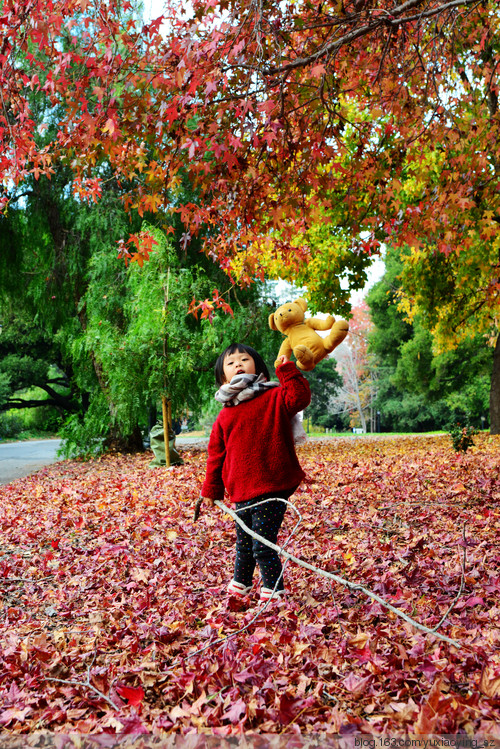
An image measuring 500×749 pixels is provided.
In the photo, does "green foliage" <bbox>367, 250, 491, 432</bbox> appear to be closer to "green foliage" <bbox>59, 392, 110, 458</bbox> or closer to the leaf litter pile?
"green foliage" <bbox>59, 392, 110, 458</bbox>

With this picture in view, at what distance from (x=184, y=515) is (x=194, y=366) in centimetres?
437

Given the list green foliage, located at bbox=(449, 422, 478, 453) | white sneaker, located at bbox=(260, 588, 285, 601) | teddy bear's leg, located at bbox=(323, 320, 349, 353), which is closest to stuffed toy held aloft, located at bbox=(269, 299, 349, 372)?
teddy bear's leg, located at bbox=(323, 320, 349, 353)

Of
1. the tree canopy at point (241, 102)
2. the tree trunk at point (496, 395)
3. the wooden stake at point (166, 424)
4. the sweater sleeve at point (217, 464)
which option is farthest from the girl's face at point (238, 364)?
the tree trunk at point (496, 395)

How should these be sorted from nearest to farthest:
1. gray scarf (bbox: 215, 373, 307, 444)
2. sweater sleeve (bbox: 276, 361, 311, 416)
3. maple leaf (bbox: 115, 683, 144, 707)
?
1. maple leaf (bbox: 115, 683, 144, 707)
2. sweater sleeve (bbox: 276, 361, 311, 416)
3. gray scarf (bbox: 215, 373, 307, 444)

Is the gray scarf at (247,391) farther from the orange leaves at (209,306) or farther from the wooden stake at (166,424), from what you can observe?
the wooden stake at (166,424)

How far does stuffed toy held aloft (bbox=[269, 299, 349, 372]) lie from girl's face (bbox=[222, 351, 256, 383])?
0.55 metres

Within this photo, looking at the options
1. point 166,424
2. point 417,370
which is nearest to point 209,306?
point 166,424

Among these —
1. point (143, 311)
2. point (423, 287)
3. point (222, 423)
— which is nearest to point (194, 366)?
point (143, 311)

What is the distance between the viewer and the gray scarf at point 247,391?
300 cm

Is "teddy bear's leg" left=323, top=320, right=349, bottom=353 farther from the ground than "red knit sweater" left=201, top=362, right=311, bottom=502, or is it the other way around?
"teddy bear's leg" left=323, top=320, right=349, bottom=353

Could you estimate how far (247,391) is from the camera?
3.02 meters

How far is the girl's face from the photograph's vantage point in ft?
10.3

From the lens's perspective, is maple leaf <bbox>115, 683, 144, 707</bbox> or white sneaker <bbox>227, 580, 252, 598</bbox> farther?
white sneaker <bbox>227, 580, 252, 598</bbox>

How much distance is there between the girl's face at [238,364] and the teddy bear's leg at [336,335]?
758 mm
